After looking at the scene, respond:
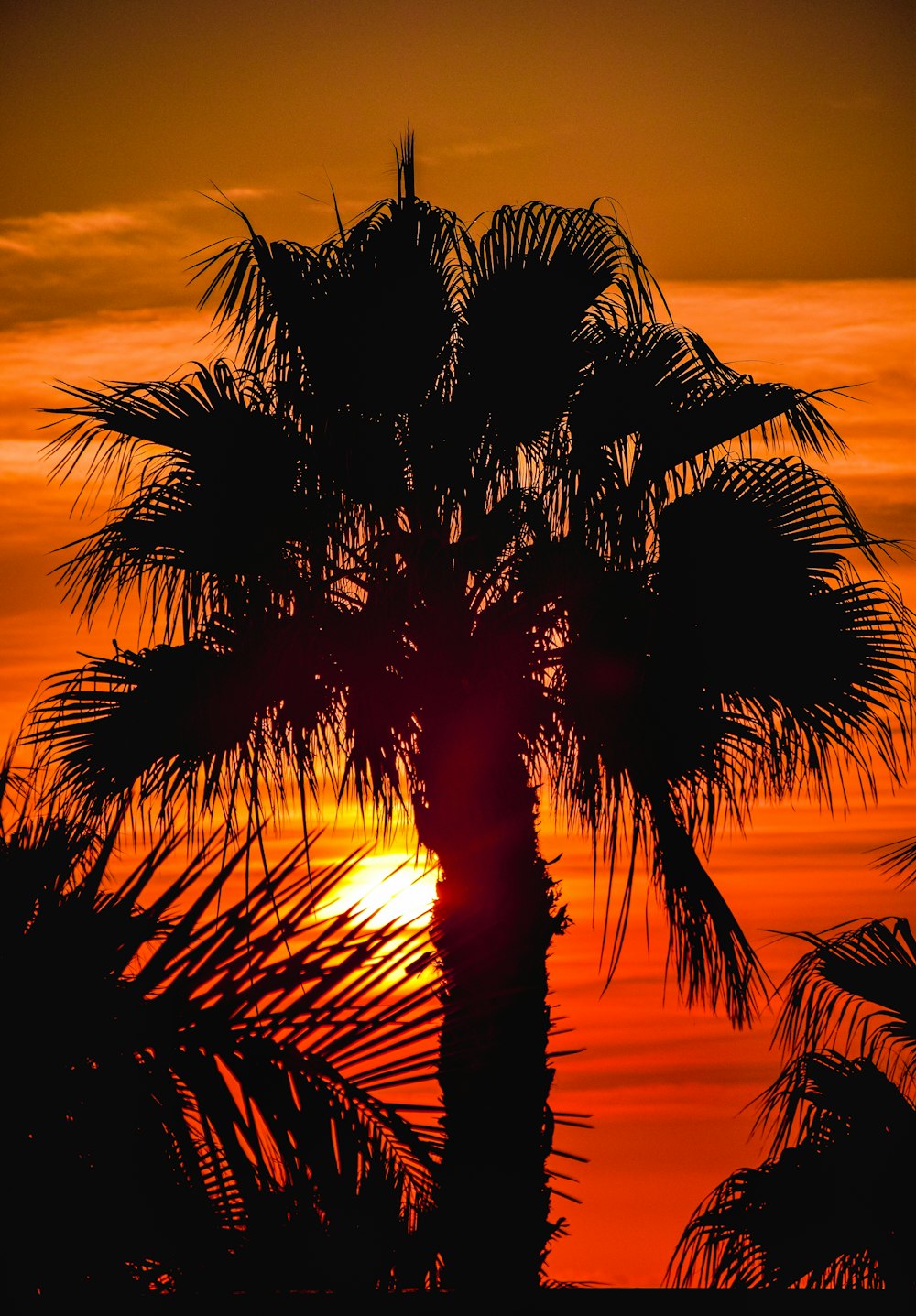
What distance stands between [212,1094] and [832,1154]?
14.5ft

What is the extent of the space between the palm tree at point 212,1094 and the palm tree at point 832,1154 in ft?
13.2

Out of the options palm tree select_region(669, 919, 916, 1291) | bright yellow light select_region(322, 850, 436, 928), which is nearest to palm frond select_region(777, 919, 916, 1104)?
palm tree select_region(669, 919, 916, 1291)

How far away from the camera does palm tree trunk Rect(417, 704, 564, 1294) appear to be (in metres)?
5.98

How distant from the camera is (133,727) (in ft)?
22.6

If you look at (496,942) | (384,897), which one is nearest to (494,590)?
(496,942)

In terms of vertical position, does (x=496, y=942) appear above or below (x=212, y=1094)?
above

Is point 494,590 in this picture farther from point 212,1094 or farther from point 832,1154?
point 212,1094

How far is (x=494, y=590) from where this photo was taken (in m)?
6.89

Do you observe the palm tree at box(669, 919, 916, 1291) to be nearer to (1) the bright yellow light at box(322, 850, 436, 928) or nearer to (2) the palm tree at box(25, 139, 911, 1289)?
(2) the palm tree at box(25, 139, 911, 1289)

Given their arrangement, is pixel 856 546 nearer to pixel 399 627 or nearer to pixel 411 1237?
pixel 399 627

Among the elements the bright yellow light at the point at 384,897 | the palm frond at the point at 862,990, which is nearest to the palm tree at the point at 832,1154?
the palm frond at the point at 862,990

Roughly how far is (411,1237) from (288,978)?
A: 0.50 m

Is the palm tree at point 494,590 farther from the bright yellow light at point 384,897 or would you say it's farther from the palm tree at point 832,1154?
the bright yellow light at point 384,897

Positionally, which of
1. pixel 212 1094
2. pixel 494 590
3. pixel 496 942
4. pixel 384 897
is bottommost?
pixel 212 1094
